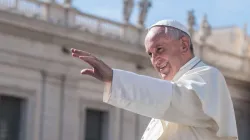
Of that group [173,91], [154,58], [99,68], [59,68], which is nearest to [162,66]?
[154,58]

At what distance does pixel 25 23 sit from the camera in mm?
15898

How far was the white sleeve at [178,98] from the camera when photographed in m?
2.12

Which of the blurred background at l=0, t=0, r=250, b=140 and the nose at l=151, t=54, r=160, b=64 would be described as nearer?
the nose at l=151, t=54, r=160, b=64

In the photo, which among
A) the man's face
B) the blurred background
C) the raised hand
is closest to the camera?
the raised hand

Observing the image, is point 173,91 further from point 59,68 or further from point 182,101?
point 59,68

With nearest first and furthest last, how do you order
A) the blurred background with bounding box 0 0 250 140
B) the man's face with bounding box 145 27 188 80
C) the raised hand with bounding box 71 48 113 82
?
the raised hand with bounding box 71 48 113 82
the man's face with bounding box 145 27 188 80
the blurred background with bounding box 0 0 250 140

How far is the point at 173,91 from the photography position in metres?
2.18

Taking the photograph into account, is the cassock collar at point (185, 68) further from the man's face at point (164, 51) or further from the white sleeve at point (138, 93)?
the white sleeve at point (138, 93)

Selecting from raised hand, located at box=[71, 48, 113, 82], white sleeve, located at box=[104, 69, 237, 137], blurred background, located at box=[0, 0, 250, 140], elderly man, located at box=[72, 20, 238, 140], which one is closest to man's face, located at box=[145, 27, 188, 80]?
elderly man, located at box=[72, 20, 238, 140]

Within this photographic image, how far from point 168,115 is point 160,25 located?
0.36 m

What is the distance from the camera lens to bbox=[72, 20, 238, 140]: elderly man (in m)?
2.12

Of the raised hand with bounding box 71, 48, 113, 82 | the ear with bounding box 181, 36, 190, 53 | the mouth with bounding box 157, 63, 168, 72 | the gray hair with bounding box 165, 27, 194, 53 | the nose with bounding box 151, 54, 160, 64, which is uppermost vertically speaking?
the gray hair with bounding box 165, 27, 194, 53

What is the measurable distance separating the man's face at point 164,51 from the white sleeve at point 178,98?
13 cm

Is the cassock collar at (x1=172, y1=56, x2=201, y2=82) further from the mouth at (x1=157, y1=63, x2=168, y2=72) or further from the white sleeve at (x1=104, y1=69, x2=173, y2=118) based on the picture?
the white sleeve at (x1=104, y1=69, x2=173, y2=118)
